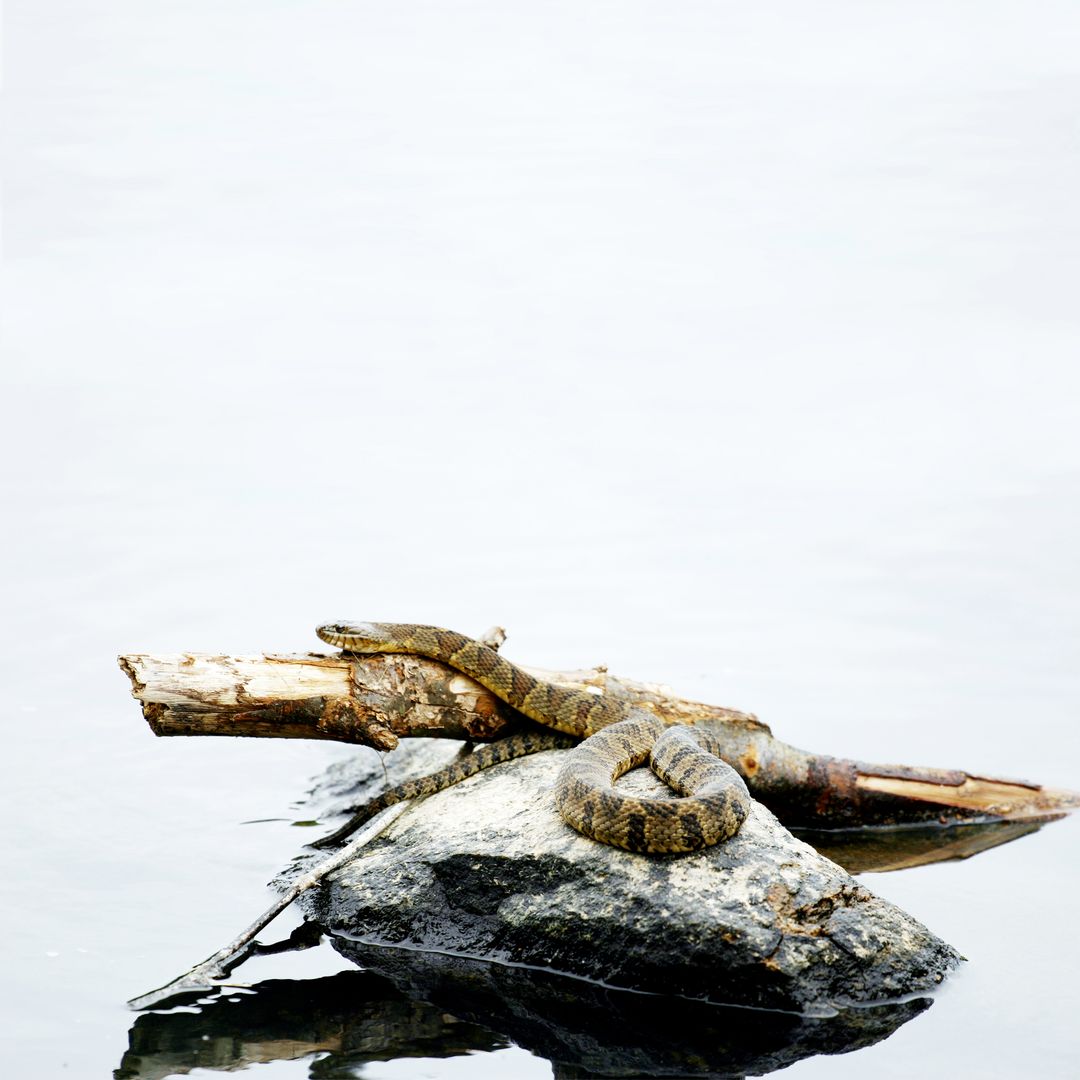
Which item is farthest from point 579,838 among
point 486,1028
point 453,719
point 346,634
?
point 346,634

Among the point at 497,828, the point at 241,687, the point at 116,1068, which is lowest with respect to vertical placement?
the point at 116,1068

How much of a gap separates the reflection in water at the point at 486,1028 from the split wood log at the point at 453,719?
1.53 metres

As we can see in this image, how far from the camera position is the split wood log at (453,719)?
937 centimetres

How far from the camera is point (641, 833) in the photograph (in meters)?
8.64

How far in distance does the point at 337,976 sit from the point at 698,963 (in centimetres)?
188

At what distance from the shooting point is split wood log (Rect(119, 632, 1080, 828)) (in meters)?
9.37

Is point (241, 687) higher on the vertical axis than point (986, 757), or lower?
higher

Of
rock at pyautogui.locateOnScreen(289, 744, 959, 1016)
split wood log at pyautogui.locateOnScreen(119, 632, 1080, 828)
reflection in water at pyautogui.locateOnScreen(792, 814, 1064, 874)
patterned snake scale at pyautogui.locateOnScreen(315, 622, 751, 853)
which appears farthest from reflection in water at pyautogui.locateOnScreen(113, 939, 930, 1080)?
reflection in water at pyautogui.locateOnScreen(792, 814, 1064, 874)

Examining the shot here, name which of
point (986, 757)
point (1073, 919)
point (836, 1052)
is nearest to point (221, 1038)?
point (836, 1052)

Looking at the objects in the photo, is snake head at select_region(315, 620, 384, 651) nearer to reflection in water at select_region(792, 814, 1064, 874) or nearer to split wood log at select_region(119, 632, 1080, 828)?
split wood log at select_region(119, 632, 1080, 828)

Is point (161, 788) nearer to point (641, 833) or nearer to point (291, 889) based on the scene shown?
point (291, 889)

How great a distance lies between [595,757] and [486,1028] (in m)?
1.82

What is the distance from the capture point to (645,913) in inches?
333

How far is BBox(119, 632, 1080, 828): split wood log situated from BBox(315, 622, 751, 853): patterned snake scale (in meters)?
0.13
